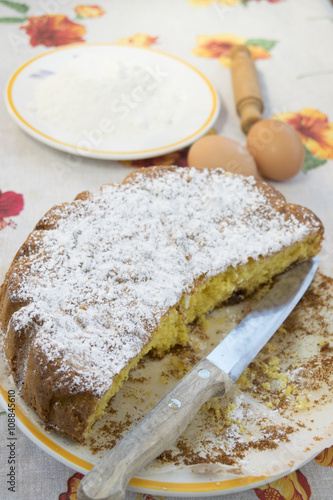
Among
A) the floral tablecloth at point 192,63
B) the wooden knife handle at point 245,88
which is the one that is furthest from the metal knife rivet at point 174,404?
the wooden knife handle at point 245,88

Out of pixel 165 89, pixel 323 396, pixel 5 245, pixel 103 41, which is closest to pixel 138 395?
pixel 323 396

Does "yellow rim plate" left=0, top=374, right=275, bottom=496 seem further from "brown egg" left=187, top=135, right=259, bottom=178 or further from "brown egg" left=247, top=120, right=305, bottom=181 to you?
"brown egg" left=247, top=120, right=305, bottom=181

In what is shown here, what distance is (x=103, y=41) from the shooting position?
337 cm

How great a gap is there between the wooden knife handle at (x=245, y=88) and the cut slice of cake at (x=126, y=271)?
29.7 inches

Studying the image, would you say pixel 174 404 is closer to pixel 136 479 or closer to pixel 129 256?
pixel 136 479

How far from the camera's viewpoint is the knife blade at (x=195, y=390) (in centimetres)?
123

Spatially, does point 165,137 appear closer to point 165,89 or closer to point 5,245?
point 165,89

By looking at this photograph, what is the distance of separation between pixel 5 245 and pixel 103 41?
186cm

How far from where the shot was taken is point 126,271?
1722mm

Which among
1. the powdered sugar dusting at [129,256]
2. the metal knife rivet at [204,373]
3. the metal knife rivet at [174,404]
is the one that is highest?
the powdered sugar dusting at [129,256]

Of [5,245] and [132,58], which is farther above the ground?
[132,58]

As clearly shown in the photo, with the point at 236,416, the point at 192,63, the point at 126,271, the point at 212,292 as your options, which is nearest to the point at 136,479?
the point at 236,416

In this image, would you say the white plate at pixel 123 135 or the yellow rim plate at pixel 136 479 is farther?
the white plate at pixel 123 135

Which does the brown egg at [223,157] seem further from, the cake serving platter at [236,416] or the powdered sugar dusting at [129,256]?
the cake serving platter at [236,416]
